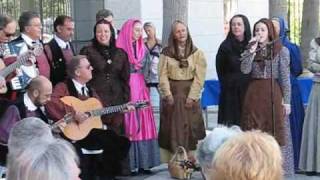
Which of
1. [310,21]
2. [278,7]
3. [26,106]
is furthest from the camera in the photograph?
[310,21]

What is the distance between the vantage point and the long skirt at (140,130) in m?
7.27

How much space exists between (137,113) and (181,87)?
599 millimetres

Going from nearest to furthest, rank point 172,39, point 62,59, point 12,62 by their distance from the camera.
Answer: point 12,62 → point 62,59 → point 172,39

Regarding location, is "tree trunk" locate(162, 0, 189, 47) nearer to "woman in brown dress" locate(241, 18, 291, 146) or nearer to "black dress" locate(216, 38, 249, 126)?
"black dress" locate(216, 38, 249, 126)

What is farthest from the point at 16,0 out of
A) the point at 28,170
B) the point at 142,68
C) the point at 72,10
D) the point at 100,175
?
the point at 28,170

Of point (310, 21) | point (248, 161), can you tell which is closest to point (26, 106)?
point (248, 161)

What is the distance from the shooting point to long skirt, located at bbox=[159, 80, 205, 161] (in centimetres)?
707

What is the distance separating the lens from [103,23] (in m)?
6.81

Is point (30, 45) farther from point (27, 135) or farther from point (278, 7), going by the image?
point (278, 7)

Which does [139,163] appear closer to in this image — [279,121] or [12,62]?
[279,121]

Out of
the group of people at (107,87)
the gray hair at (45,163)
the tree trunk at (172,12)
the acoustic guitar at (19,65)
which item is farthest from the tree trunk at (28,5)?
the gray hair at (45,163)

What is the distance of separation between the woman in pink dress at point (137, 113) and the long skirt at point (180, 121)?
9.2 inches

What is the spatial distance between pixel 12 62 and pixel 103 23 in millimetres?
1435

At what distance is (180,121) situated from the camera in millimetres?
7090
